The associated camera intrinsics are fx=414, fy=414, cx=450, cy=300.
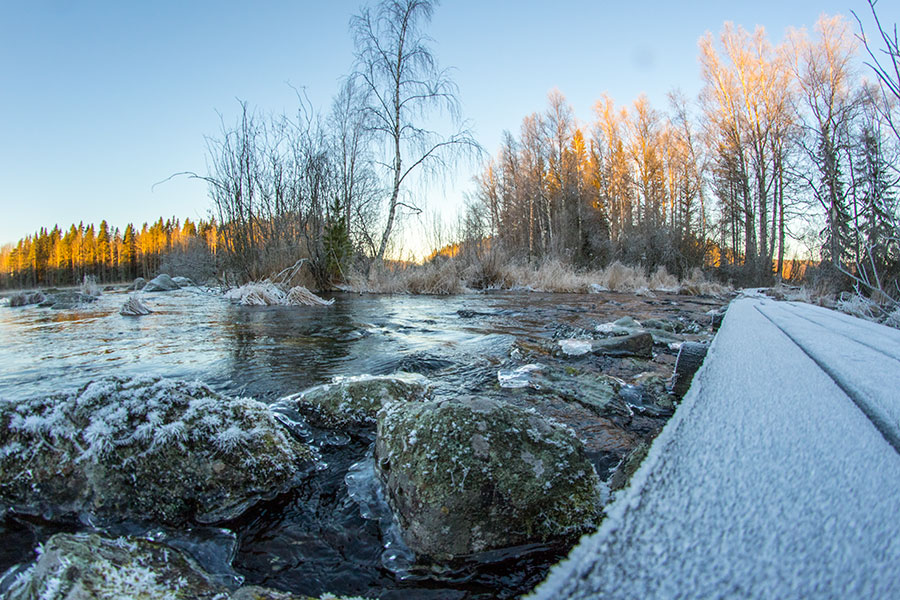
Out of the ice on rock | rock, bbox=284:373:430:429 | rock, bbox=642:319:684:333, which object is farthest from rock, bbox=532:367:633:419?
rock, bbox=642:319:684:333

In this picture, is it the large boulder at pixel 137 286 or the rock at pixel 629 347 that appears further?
the large boulder at pixel 137 286

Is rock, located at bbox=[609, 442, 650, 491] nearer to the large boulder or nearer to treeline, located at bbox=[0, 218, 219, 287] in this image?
the large boulder

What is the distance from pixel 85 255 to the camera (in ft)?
194

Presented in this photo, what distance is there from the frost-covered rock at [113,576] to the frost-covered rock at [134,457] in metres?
0.29

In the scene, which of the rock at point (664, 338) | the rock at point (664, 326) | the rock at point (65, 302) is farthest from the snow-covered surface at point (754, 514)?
the rock at point (65, 302)

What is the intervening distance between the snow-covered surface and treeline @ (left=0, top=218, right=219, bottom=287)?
5923 centimetres

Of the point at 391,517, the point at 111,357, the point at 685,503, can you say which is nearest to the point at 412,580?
the point at 391,517

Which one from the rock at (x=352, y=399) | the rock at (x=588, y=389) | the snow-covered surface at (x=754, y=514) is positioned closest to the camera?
the snow-covered surface at (x=754, y=514)

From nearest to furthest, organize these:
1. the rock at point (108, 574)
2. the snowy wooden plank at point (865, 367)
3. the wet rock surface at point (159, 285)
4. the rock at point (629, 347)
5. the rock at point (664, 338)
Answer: the snowy wooden plank at point (865, 367) < the rock at point (108, 574) < the rock at point (629, 347) < the rock at point (664, 338) < the wet rock surface at point (159, 285)

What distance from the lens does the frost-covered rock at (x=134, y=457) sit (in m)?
1.30

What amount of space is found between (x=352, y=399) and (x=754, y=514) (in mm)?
1895

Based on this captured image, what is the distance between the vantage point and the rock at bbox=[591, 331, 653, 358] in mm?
3570

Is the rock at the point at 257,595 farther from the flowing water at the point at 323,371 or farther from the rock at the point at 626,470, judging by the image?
the rock at the point at 626,470

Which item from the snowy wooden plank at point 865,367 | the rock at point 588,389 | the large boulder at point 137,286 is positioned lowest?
the rock at point 588,389
